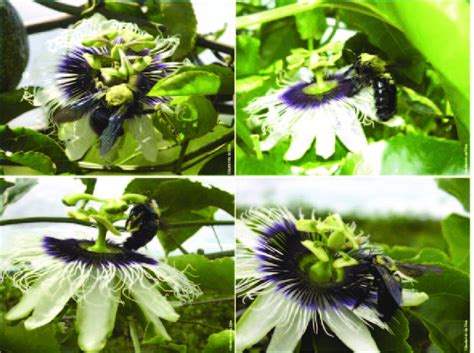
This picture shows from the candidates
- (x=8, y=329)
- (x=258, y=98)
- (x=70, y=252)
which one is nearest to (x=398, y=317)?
(x=258, y=98)

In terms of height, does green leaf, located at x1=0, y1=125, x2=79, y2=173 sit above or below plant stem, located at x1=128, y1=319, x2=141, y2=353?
above

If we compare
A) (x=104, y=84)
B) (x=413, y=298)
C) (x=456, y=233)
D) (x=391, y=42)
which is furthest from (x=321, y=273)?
(x=104, y=84)

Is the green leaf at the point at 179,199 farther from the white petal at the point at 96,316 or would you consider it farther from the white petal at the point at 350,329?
the white petal at the point at 350,329

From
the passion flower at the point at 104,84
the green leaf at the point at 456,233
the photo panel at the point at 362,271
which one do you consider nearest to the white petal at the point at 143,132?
the passion flower at the point at 104,84

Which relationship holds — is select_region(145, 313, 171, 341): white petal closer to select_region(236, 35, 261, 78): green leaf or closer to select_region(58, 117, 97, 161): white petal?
select_region(58, 117, 97, 161): white petal

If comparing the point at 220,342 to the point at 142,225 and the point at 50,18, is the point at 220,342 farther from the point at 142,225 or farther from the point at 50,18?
the point at 50,18

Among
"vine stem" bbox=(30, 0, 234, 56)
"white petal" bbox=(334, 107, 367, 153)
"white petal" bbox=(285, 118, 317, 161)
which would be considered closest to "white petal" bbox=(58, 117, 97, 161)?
"vine stem" bbox=(30, 0, 234, 56)
